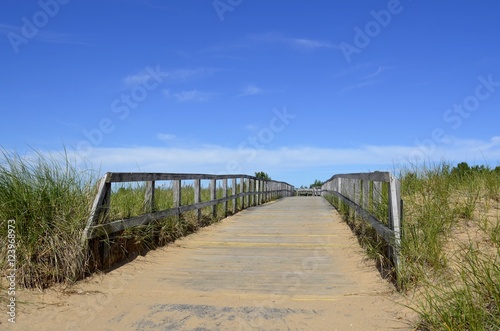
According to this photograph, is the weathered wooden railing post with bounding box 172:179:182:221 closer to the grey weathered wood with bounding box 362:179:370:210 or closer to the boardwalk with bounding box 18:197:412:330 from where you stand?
the boardwalk with bounding box 18:197:412:330

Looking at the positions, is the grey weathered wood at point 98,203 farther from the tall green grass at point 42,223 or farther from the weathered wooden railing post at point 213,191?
the weathered wooden railing post at point 213,191

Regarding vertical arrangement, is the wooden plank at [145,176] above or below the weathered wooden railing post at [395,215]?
above

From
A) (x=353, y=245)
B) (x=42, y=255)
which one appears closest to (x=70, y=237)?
(x=42, y=255)

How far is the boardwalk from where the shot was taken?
4223 millimetres

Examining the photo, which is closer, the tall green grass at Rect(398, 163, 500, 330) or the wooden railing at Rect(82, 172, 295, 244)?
the tall green grass at Rect(398, 163, 500, 330)

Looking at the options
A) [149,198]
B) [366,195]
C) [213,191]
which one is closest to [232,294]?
[149,198]

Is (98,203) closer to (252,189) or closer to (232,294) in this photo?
(232,294)

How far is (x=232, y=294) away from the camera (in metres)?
5.06

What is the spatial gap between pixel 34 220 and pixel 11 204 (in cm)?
29

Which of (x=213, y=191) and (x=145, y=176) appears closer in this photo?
(x=145, y=176)

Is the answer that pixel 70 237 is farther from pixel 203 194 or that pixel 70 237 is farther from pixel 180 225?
pixel 203 194

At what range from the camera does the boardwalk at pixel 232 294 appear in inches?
166

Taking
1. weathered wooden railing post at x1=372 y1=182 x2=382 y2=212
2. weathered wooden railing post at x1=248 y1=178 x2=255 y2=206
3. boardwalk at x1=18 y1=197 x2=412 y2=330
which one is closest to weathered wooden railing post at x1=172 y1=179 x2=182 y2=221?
boardwalk at x1=18 y1=197 x2=412 y2=330

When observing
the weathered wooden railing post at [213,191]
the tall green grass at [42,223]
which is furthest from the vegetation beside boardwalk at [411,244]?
the weathered wooden railing post at [213,191]
